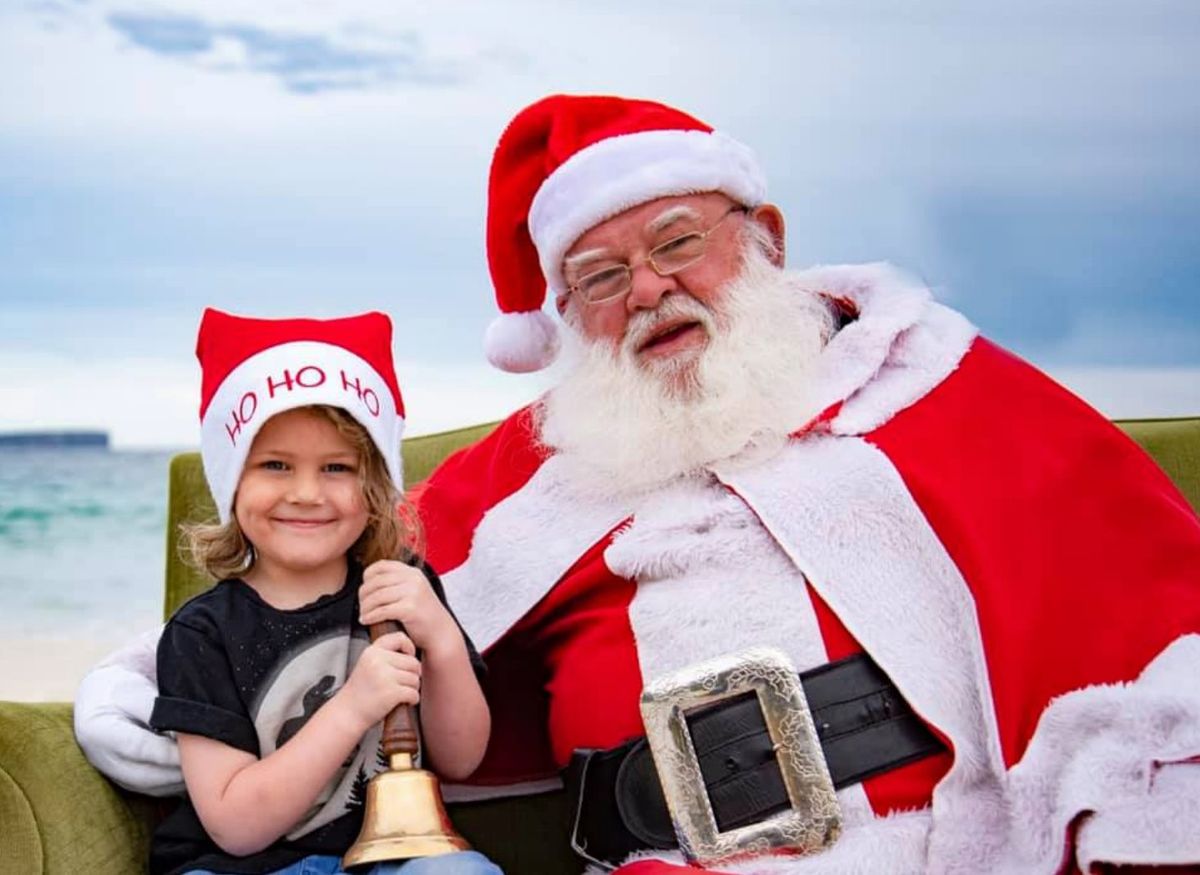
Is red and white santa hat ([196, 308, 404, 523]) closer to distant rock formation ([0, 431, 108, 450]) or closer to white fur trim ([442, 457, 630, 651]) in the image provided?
white fur trim ([442, 457, 630, 651])

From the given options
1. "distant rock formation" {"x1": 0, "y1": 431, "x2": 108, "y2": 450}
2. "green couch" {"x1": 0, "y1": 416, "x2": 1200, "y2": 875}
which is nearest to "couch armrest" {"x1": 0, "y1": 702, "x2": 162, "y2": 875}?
"green couch" {"x1": 0, "y1": 416, "x2": 1200, "y2": 875}

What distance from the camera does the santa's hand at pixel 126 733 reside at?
170 centimetres

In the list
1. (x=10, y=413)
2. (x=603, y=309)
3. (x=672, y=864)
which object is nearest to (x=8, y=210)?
(x=10, y=413)

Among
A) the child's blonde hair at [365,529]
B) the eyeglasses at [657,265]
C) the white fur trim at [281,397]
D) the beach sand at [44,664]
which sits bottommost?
the child's blonde hair at [365,529]

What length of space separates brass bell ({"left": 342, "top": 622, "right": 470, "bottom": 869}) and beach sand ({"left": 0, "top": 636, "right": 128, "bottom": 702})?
5.01m

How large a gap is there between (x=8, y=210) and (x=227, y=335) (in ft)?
22.3

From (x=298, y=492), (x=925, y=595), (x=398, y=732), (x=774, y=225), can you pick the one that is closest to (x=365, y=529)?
(x=298, y=492)

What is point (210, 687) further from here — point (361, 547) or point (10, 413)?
point (10, 413)

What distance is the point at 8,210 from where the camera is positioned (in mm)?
7887

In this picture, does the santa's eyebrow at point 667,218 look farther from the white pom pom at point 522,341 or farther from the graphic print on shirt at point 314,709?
the graphic print on shirt at point 314,709

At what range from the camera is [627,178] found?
6.70 ft

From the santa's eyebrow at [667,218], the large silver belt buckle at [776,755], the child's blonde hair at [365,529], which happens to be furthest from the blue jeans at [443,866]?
the santa's eyebrow at [667,218]

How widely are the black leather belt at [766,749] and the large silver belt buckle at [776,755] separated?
0.01 metres

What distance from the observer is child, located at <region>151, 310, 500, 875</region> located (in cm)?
157
